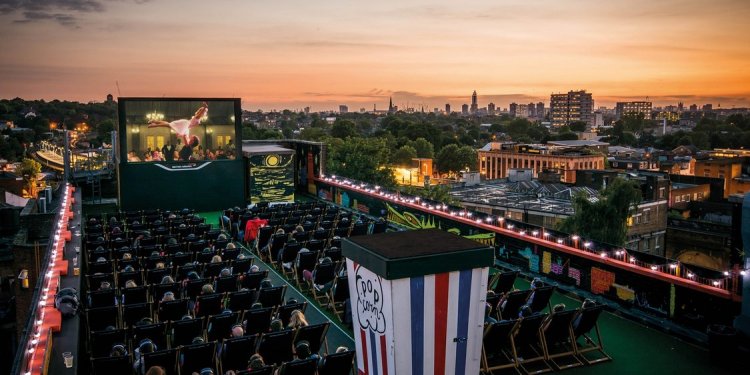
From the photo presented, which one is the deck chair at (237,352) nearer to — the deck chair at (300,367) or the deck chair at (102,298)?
the deck chair at (300,367)

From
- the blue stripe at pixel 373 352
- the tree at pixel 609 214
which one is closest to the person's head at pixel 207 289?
the blue stripe at pixel 373 352

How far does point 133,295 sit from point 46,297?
1.16 meters

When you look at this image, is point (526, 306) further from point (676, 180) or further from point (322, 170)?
point (676, 180)

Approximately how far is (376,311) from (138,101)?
1813cm

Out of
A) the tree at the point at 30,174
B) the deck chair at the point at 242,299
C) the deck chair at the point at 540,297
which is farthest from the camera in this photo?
the tree at the point at 30,174

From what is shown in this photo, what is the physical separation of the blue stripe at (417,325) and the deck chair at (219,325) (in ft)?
15.2

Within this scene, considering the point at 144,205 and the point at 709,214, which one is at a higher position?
the point at 144,205

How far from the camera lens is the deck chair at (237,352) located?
6637 mm

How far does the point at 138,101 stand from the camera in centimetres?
1967

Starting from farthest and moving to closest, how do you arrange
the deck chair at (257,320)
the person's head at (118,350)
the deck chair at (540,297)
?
the deck chair at (540,297) < the deck chair at (257,320) < the person's head at (118,350)

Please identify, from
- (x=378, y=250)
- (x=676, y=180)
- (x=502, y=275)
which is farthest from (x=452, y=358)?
(x=676, y=180)

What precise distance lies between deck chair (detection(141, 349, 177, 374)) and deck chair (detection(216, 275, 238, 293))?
309 centimetres

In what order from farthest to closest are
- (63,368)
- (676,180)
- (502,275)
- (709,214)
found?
(676,180)
(709,214)
(502,275)
(63,368)

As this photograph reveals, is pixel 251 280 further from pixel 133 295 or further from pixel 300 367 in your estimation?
pixel 300 367
